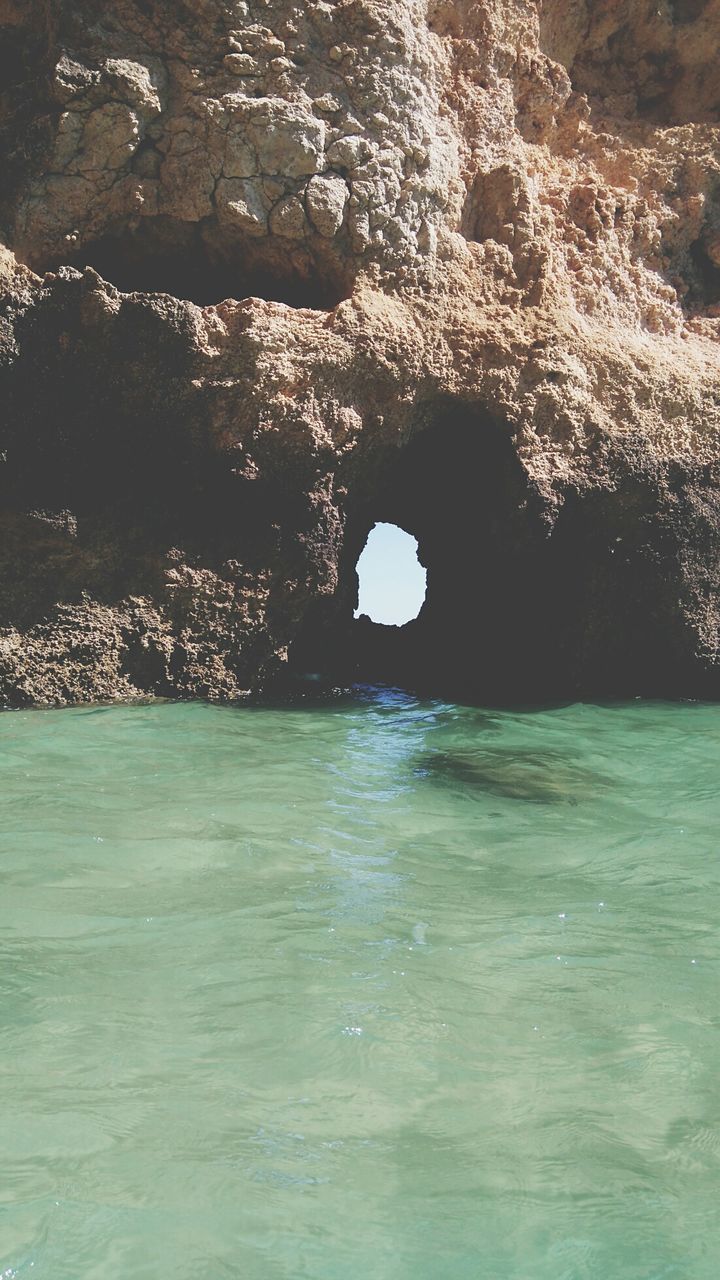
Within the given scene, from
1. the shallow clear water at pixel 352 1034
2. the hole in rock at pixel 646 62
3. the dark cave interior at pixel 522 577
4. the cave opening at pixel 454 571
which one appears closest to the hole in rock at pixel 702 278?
the hole in rock at pixel 646 62

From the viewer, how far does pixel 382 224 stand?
21.1 ft

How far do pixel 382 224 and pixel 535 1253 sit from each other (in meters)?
5.81

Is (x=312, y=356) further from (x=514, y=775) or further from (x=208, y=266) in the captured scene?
(x=514, y=775)

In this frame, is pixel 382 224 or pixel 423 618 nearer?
pixel 382 224

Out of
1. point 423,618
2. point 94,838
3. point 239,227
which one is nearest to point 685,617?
point 423,618

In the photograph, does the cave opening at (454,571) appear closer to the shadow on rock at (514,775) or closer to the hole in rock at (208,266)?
the hole in rock at (208,266)

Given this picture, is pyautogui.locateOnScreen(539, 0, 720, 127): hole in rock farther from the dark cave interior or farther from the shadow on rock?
the shadow on rock

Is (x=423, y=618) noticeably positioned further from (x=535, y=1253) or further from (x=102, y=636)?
(x=535, y=1253)

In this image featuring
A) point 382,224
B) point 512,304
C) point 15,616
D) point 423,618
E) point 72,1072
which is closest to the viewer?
point 72,1072

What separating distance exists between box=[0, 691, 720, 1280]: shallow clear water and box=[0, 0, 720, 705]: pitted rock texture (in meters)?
2.16

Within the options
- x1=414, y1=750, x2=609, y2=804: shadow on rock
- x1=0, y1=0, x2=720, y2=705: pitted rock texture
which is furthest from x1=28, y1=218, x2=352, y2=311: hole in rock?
x1=414, y1=750, x2=609, y2=804: shadow on rock

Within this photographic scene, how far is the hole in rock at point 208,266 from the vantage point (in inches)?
245

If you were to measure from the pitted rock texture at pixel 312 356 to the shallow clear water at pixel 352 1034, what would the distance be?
84.9 inches

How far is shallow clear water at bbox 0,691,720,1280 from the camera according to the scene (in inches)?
69.5
